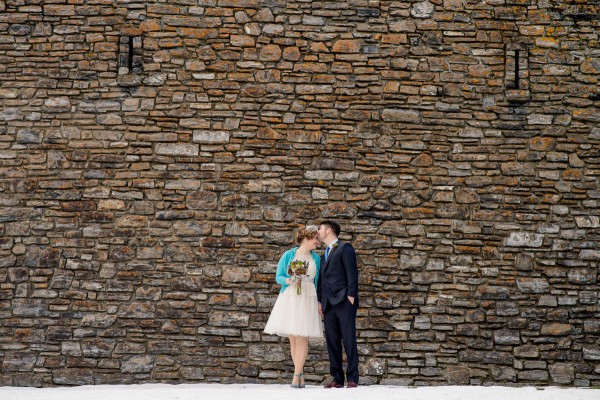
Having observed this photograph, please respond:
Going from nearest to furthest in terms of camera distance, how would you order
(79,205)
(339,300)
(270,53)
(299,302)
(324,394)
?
(324,394) → (339,300) → (299,302) → (79,205) → (270,53)

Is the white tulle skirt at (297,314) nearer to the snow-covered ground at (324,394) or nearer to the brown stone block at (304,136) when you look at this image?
the snow-covered ground at (324,394)

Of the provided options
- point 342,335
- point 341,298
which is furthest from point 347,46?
point 342,335

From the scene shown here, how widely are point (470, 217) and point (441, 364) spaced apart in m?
1.31

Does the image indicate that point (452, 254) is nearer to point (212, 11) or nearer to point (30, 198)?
point (212, 11)

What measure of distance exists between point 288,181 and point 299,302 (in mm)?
1620

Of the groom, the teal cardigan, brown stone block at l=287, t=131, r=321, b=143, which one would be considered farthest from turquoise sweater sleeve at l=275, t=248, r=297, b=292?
brown stone block at l=287, t=131, r=321, b=143

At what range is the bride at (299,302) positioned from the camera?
20.2ft

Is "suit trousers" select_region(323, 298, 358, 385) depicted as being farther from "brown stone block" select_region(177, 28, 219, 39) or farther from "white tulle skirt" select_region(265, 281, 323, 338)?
"brown stone block" select_region(177, 28, 219, 39)

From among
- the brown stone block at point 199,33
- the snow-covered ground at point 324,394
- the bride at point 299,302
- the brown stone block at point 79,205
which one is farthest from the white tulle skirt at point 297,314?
the brown stone block at point 199,33

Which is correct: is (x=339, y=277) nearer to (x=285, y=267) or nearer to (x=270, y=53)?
(x=285, y=267)

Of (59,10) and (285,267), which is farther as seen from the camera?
(59,10)

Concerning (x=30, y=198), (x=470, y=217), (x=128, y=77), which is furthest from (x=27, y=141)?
(x=470, y=217)

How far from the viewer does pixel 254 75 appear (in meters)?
7.63

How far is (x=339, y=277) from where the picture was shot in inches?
242
